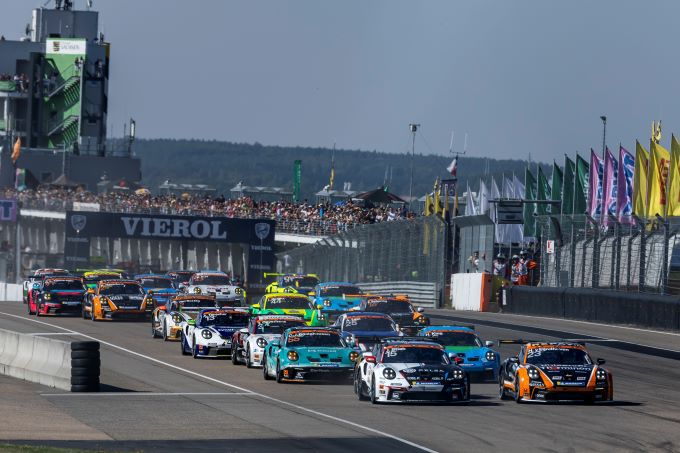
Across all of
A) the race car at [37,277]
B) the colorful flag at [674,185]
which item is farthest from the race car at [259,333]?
the race car at [37,277]

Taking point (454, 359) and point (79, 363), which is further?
point (454, 359)

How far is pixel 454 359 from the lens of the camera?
1029 inches

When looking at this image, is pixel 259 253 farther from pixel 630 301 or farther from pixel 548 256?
pixel 630 301

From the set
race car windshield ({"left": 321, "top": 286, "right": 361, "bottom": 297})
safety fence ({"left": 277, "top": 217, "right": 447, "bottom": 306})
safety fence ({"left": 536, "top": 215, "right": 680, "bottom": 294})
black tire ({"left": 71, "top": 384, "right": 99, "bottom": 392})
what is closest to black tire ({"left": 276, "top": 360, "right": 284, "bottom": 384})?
black tire ({"left": 71, "top": 384, "right": 99, "bottom": 392})

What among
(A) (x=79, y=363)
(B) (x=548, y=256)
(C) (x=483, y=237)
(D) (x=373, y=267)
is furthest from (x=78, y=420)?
(D) (x=373, y=267)

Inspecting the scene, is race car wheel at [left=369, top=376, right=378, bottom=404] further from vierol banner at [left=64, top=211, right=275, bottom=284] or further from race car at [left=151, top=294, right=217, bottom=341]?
vierol banner at [left=64, top=211, right=275, bottom=284]

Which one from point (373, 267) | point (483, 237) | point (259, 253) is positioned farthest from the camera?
point (259, 253)

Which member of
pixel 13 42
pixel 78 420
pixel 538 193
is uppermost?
pixel 13 42

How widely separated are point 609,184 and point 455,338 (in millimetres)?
25740

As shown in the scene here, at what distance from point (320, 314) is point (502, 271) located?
16421mm

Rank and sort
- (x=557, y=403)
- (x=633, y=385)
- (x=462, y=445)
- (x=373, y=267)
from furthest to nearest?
(x=373, y=267), (x=633, y=385), (x=557, y=403), (x=462, y=445)

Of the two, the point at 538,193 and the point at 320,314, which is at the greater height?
the point at 538,193

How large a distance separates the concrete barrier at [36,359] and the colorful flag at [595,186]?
29254 mm

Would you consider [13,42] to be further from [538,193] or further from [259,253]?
[538,193]
